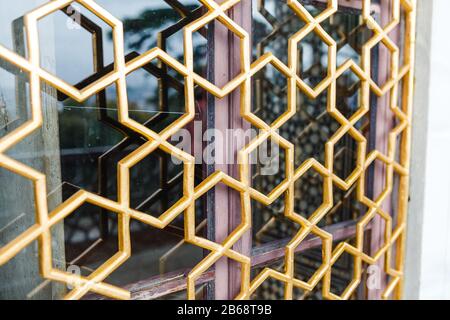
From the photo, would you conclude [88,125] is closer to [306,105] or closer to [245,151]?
[245,151]

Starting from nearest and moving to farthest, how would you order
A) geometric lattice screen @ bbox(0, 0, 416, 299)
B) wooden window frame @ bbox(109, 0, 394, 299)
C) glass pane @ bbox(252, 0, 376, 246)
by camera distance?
1. geometric lattice screen @ bbox(0, 0, 416, 299)
2. wooden window frame @ bbox(109, 0, 394, 299)
3. glass pane @ bbox(252, 0, 376, 246)

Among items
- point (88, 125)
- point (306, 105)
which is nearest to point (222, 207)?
point (88, 125)

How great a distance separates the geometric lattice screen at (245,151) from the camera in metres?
0.53

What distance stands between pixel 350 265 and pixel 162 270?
67cm

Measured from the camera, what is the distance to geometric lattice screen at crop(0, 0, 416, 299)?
53 cm

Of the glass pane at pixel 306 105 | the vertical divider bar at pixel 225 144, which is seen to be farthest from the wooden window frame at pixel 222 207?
the glass pane at pixel 306 105

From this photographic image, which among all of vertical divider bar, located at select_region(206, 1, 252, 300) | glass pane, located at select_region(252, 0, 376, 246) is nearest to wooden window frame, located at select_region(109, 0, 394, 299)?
vertical divider bar, located at select_region(206, 1, 252, 300)

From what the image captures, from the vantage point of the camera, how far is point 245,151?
695 mm

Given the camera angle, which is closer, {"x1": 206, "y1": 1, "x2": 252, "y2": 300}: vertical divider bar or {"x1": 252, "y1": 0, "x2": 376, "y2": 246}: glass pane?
{"x1": 206, "y1": 1, "x2": 252, "y2": 300}: vertical divider bar

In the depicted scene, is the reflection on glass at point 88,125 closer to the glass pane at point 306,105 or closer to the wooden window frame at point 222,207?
the wooden window frame at point 222,207

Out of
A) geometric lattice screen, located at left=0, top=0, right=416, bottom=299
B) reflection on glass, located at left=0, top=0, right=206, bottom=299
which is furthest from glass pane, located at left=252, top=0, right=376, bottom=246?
reflection on glass, located at left=0, top=0, right=206, bottom=299

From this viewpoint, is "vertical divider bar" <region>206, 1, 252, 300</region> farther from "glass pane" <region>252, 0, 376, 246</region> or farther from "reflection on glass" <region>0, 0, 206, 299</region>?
"glass pane" <region>252, 0, 376, 246</region>

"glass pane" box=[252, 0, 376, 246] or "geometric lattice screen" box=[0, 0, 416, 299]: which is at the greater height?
"glass pane" box=[252, 0, 376, 246]

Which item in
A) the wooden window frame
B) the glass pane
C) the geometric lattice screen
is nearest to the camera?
the geometric lattice screen
